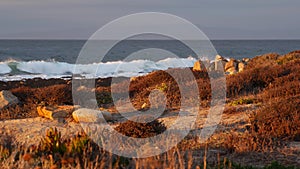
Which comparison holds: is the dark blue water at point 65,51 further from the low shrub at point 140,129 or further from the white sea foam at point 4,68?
the low shrub at point 140,129

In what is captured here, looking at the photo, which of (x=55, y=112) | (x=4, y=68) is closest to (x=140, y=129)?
(x=55, y=112)

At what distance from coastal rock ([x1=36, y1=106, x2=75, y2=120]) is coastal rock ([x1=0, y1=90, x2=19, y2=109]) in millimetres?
1595

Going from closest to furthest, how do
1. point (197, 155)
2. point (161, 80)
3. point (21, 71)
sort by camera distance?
point (197, 155) → point (161, 80) → point (21, 71)

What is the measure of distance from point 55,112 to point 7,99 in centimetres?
248

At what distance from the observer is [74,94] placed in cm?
1498

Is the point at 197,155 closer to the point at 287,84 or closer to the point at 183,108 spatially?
the point at 183,108

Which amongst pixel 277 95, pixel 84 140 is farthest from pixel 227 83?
pixel 84 140

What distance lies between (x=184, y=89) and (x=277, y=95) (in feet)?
10.6

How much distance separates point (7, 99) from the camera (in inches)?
536

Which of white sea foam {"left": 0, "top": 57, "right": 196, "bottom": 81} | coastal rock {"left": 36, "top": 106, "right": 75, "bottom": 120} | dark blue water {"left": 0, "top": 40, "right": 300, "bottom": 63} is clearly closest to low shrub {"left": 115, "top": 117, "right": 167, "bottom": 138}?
coastal rock {"left": 36, "top": 106, "right": 75, "bottom": 120}

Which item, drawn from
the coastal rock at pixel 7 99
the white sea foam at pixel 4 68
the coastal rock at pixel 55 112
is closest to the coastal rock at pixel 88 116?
the coastal rock at pixel 55 112

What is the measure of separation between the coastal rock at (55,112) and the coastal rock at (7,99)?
159cm

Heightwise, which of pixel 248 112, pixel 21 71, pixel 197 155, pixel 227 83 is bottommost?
pixel 197 155

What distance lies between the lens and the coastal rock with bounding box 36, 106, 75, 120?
11.9 meters
